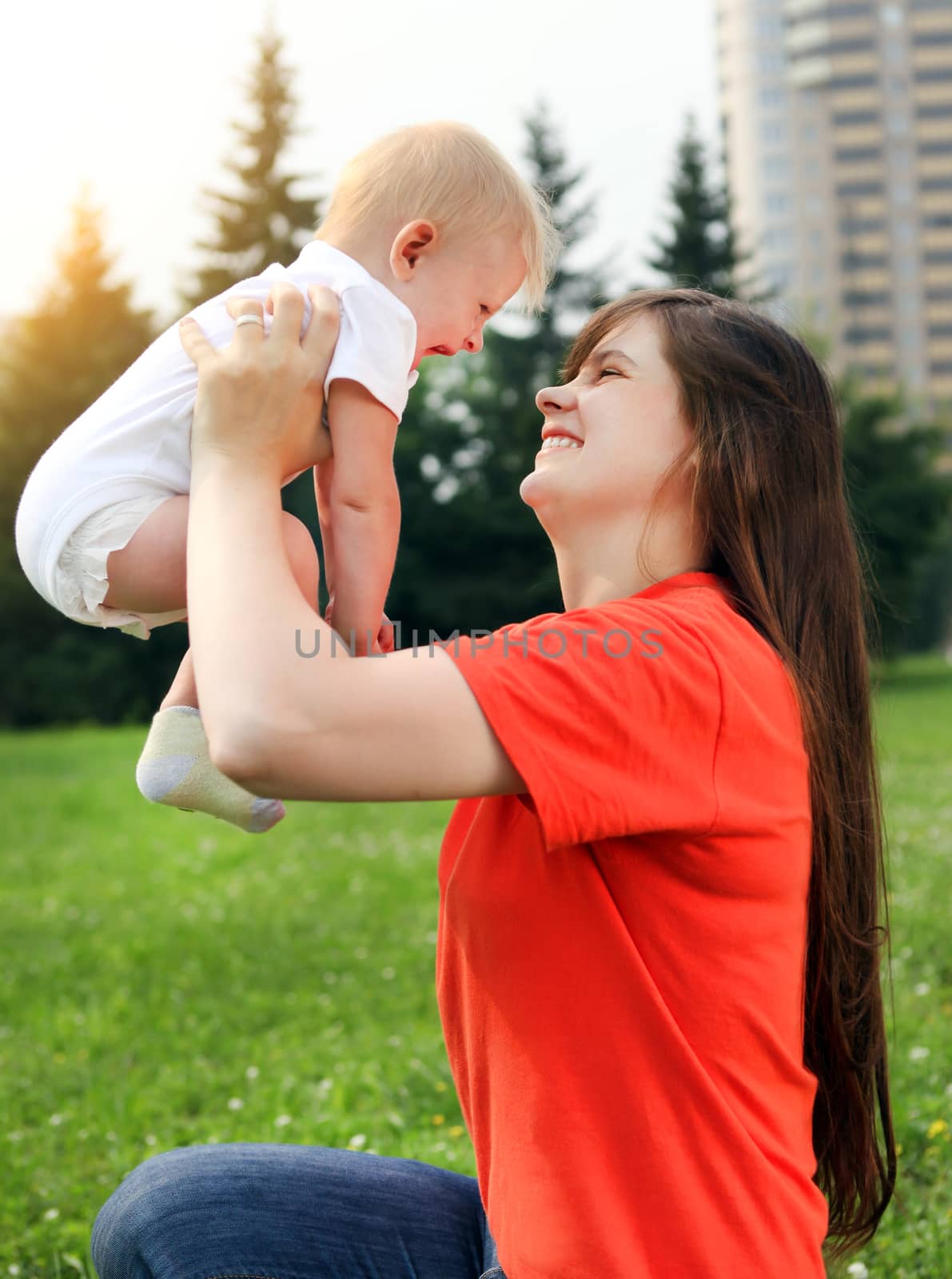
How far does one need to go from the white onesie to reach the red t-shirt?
465mm

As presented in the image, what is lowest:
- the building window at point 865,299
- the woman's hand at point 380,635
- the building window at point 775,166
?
the building window at point 865,299

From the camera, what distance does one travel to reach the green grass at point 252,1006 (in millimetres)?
3354

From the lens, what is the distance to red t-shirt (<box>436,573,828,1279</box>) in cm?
124

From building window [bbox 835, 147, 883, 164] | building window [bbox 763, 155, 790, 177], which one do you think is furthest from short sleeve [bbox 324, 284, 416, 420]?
building window [bbox 835, 147, 883, 164]

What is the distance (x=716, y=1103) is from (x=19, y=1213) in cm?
261

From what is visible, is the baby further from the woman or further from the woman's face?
the woman's face

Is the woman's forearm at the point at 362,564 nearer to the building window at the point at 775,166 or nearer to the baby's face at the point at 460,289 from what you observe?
the baby's face at the point at 460,289

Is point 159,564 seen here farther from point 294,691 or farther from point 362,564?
point 294,691

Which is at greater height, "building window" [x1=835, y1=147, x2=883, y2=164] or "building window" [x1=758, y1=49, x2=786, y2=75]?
"building window" [x1=758, y1=49, x2=786, y2=75]

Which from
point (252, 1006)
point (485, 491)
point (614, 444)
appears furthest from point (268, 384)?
point (485, 491)

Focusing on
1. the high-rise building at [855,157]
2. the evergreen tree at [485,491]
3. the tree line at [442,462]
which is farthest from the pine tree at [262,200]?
the high-rise building at [855,157]

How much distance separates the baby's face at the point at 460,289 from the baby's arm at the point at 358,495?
0.23 meters

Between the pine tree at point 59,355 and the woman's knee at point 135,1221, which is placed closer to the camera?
the woman's knee at point 135,1221

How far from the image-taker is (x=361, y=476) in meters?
1.56
